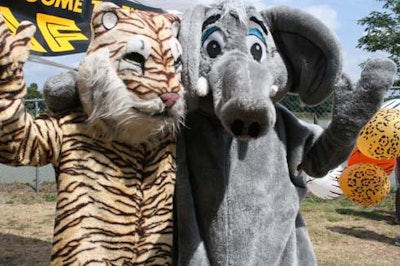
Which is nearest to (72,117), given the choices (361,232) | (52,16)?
(52,16)

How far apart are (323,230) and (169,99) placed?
4.46 meters

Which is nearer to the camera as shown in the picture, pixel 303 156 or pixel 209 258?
pixel 209 258

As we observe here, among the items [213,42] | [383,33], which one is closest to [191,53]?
[213,42]

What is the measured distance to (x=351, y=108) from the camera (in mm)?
1534

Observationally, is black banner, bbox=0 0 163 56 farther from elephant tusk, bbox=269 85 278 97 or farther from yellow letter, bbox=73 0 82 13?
elephant tusk, bbox=269 85 278 97

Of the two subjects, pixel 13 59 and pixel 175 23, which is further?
pixel 175 23

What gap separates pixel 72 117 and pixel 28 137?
134mm

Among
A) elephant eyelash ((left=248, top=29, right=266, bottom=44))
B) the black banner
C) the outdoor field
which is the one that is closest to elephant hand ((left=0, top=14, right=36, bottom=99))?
elephant eyelash ((left=248, top=29, right=266, bottom=44))

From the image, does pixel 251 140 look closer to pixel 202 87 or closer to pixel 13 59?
pixel 202 87

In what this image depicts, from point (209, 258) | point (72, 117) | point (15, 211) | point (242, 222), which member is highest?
point (72, 117)

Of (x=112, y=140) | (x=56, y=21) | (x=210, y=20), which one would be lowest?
(x=112, y=140)

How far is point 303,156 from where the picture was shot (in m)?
1.73

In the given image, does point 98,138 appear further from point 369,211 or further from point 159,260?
point 369,211

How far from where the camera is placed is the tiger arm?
1.21 m
